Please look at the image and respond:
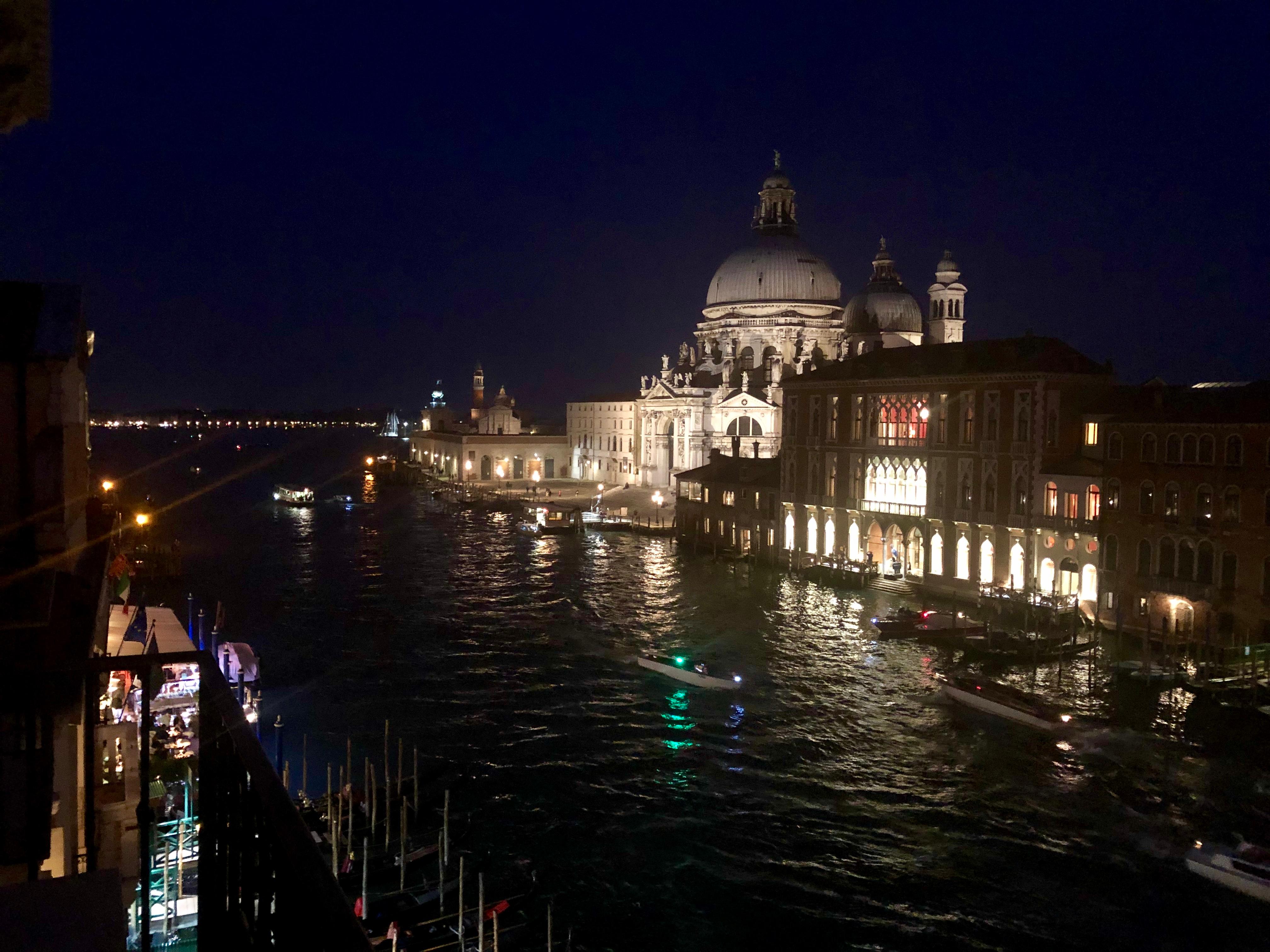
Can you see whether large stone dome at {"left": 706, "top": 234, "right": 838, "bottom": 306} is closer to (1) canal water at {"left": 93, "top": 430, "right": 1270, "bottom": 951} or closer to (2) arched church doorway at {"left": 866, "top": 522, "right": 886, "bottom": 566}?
(2) arched church doorway at {"left": 866, "top": 522, "right": 886, "bottom": 566}

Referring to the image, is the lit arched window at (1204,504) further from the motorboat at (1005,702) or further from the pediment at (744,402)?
the pediment at (744,402)

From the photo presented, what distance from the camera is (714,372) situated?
79250 millimetres

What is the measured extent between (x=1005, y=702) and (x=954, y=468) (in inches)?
614

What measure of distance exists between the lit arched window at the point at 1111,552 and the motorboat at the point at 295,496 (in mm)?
60756

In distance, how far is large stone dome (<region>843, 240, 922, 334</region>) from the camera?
72250 millimetres

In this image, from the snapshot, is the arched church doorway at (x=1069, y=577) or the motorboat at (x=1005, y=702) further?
the arched church doorway at (x=1069, y=577)

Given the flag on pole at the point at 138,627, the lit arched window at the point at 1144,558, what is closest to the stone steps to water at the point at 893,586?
the lit arched window at the point at 1144,558

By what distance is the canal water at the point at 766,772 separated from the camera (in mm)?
15305

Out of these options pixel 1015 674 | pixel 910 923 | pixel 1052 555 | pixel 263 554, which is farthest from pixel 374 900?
pixel 263 554

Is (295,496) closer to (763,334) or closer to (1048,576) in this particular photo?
(763,334)

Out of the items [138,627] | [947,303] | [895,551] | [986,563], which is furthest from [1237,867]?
[947,303]

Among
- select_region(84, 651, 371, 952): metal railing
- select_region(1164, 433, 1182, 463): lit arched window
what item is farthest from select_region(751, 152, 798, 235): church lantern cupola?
select_region(84, 651, 371, 952): metal railing

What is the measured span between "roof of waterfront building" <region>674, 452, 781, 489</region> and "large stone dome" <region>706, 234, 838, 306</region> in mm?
26723

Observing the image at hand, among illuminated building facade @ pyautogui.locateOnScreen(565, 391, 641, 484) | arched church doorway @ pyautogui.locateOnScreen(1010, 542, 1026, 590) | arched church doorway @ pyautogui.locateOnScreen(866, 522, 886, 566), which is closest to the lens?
arched church doorway @ pyautogui.locateOnScreen(1010, 542, 1026, 590)
